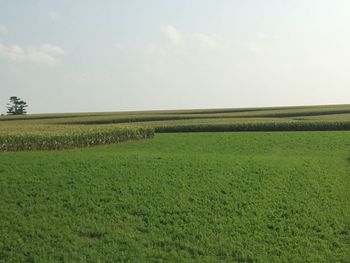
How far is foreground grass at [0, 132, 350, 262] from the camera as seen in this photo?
11.6 metres

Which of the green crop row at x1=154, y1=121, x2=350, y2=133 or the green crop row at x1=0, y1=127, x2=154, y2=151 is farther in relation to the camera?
the green crop row at x1=154, y1=121, x2=350, y2=133

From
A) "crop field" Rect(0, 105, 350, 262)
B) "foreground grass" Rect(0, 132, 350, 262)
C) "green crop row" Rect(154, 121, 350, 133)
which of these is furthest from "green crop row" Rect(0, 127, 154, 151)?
"green crop row" Rect(154, 121, 350, 133)

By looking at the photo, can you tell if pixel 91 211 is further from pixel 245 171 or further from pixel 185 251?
pixel 245 171

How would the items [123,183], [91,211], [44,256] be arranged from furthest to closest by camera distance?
1. [123,183]
2. [91,211]
3. [44,256]

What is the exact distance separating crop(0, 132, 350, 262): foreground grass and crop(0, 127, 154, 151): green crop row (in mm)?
4947

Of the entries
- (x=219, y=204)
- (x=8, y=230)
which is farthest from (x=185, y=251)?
(x=8, y=230)

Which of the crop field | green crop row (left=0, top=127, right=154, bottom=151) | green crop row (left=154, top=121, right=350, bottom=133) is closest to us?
the crop field

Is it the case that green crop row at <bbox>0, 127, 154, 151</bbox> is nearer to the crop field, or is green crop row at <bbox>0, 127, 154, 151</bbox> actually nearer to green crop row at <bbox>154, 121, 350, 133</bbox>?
the crop field

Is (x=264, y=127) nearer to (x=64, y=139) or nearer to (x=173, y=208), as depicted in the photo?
(x=64, y=139)

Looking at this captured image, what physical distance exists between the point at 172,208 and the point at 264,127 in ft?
86.1

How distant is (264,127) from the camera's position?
39.2m

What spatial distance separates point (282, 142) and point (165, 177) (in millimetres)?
14125

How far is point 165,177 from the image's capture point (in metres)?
17.1

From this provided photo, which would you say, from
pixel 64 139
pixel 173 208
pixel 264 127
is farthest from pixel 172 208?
pixel 264 127
